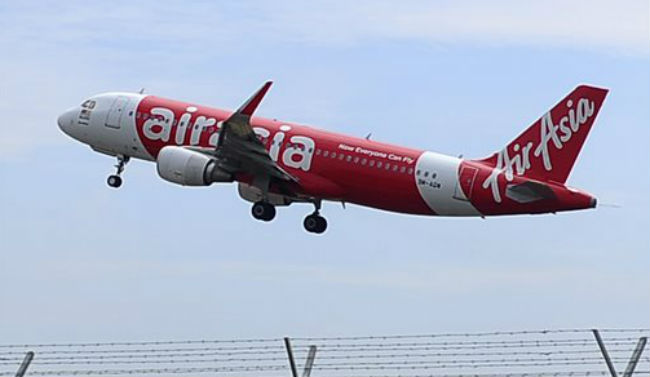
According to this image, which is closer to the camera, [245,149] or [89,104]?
[245,149]

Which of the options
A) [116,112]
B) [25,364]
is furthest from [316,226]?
[25,364]

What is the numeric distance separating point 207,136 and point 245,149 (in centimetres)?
210

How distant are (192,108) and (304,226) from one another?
766cm

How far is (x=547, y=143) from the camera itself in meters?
65.6

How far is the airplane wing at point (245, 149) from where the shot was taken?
66562mm

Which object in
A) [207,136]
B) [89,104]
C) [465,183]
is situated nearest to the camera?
[465,183]

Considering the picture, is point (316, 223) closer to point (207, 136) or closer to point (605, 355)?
point (207, 136)

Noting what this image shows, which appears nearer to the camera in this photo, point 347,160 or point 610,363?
point 610,363

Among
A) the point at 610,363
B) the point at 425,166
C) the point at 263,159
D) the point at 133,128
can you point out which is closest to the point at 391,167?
the point at 425,166

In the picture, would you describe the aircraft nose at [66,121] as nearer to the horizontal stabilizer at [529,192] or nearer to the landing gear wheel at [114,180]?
the landing gear wheel at [114,180]

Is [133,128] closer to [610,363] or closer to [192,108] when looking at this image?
[192,108]

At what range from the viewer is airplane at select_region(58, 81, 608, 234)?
64812 mm

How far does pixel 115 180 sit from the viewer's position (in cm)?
7350

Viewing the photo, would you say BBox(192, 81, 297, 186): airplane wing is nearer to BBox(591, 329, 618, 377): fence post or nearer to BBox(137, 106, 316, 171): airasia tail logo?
BBox(137, 106, 316, 171): airasia tail logo
